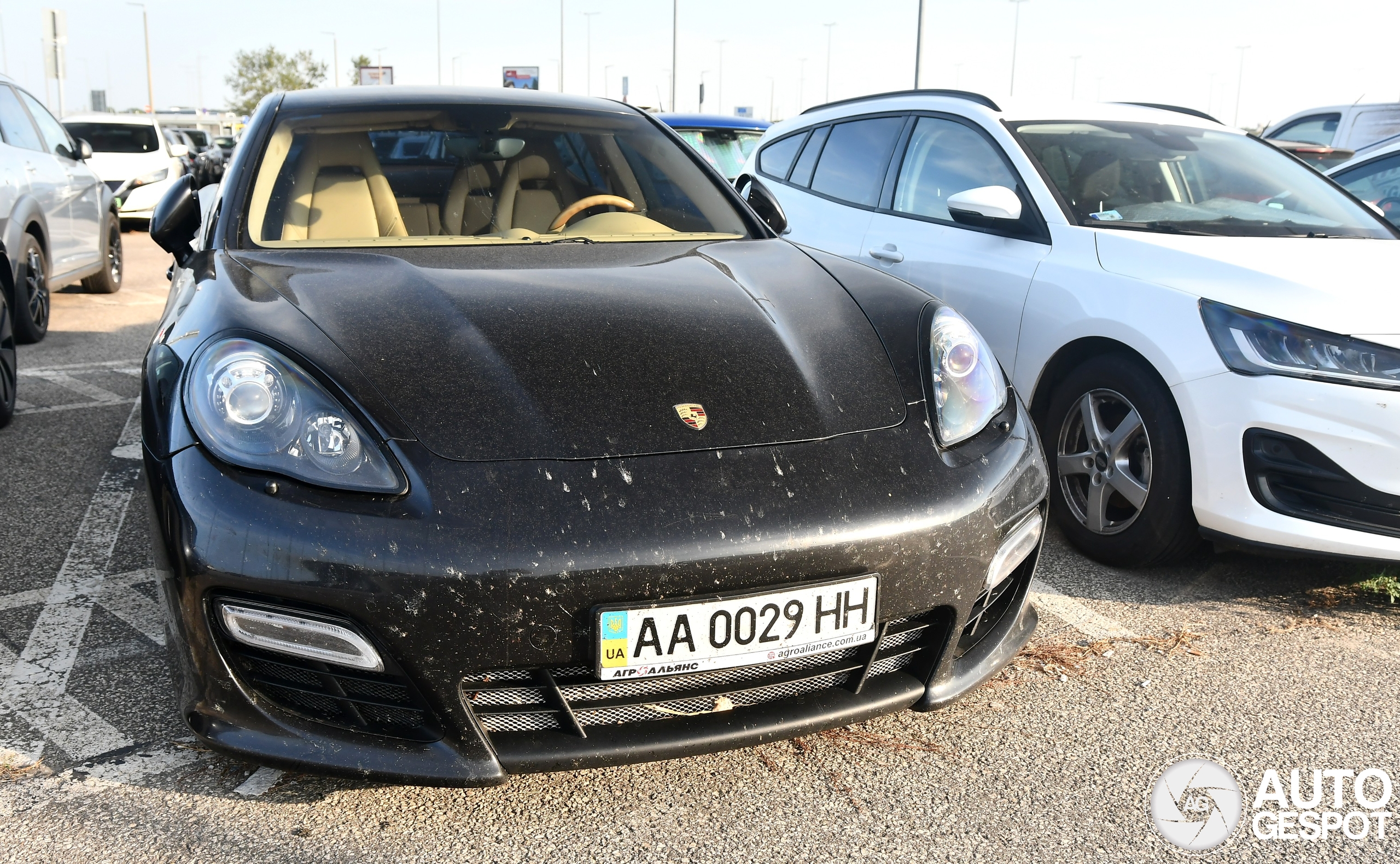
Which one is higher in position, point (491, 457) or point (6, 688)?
point (491, 457)

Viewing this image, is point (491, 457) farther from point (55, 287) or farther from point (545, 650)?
point (55, 287)

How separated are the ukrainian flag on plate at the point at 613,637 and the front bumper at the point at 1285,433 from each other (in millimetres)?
1929

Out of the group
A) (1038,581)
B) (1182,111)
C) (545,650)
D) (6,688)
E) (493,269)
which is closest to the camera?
(545,650)

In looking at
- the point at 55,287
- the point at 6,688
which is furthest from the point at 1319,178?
the point at 55,287

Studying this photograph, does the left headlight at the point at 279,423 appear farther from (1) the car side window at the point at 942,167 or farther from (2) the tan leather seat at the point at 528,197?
(1) the car side window at the point at 942,167

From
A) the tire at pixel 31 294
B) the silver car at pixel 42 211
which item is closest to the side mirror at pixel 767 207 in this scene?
the silver car at pixel 42 211

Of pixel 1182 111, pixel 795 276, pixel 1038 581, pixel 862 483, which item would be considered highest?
pixel 1182 111

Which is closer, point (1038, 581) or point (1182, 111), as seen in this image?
point (1038, 581)

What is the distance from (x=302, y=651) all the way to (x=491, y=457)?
0.43 m

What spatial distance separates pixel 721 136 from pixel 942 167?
695 cm

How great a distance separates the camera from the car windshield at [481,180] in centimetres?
296

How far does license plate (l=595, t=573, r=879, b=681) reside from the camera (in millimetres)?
1791

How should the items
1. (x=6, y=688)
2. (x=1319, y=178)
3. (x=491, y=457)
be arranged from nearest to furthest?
1. (x=491, y=457)
2. (x=6, y=688)
3. (x=1319, y=178)

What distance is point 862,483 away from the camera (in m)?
1.98
